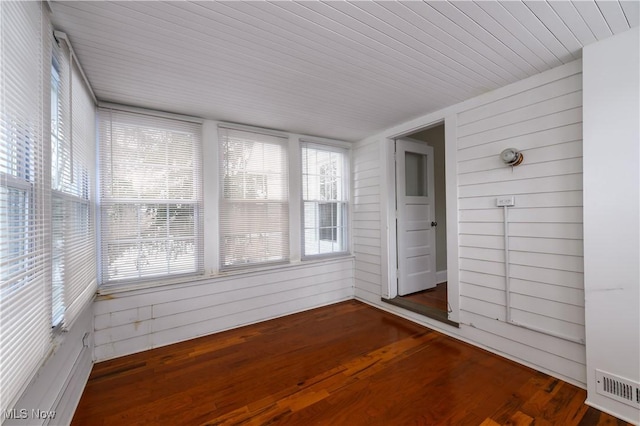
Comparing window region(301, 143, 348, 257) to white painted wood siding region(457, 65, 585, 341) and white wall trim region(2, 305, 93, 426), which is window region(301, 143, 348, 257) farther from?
white wall trim region(2, 305, 93, 426)

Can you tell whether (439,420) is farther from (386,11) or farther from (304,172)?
(304,172)

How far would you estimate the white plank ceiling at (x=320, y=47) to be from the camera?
153 cm

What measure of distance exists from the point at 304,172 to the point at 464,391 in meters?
2.97

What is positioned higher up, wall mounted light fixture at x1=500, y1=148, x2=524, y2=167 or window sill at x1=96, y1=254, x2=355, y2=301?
wall mounted light fixture at x1=500, y1=148, x2=524, y2=167

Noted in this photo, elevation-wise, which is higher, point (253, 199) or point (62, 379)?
point (253, 199)

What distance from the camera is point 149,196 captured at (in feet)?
9.12

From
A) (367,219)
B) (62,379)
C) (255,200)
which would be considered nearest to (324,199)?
(367,219)

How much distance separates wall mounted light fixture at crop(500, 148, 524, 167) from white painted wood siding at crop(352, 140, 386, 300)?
1576 mm

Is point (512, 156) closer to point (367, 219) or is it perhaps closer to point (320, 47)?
point (320, 47)

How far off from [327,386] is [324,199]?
249 centimetres

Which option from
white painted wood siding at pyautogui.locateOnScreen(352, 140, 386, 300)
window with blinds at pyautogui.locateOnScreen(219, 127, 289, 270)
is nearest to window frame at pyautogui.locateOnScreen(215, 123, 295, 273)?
window with blinds at pyautogui.locateOnScreen(219, 127, 289, 270)

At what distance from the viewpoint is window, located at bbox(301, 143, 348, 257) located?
389 cm

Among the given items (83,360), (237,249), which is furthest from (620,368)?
(83,360)

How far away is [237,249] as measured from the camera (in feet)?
10.9
